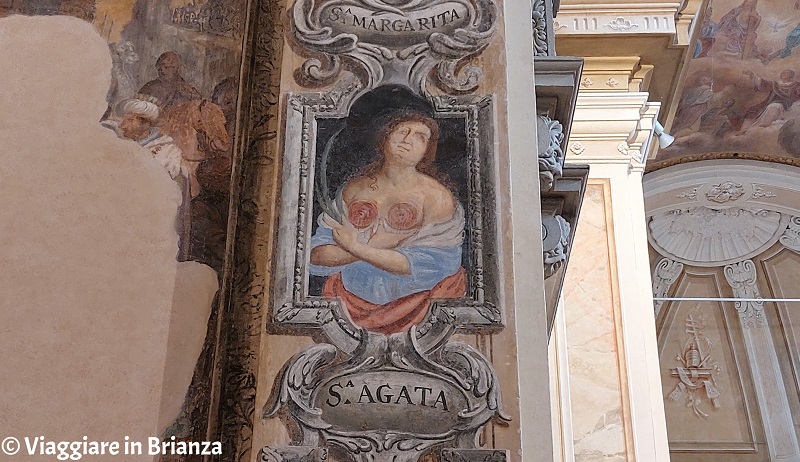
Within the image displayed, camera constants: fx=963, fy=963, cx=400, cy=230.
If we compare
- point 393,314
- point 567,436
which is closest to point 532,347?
point 393,314

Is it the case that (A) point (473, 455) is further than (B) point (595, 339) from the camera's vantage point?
No

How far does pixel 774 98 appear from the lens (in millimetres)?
11008

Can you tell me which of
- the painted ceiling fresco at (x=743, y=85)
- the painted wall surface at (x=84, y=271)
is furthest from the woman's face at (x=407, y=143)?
the painted ceiling fresco at (x=743, y=85)

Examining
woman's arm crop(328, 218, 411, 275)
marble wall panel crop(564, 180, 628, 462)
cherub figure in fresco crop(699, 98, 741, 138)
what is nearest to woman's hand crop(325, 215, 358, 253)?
woman's arm crop(328, 218, 411, 275)

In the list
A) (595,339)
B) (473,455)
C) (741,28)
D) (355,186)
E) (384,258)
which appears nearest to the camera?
(473,455)

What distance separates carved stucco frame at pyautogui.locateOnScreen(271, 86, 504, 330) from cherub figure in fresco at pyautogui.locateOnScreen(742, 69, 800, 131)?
8.86 metres

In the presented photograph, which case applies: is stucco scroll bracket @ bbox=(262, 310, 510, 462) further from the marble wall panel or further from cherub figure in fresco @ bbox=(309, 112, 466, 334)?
the marble wall panel

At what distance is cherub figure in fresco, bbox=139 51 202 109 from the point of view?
9.98ft

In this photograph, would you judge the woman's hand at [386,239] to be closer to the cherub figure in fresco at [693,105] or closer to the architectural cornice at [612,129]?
the architectural cornice at [612,129]

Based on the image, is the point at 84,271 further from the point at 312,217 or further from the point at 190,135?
the point at 312,217

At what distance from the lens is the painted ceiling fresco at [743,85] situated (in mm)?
10055

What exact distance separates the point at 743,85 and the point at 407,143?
9058 millimetres

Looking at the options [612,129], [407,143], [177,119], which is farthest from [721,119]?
[177,119]

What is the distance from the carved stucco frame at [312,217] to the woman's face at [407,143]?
0.08 metres
